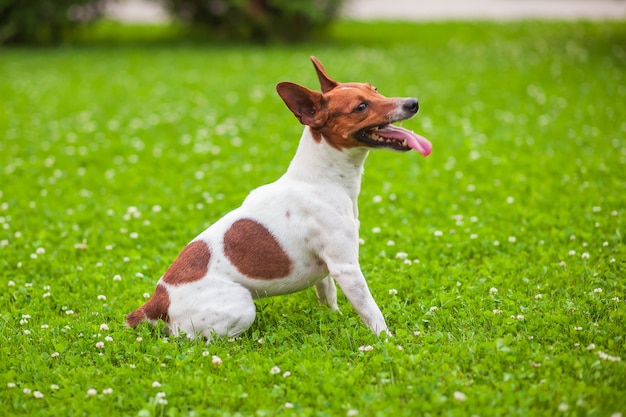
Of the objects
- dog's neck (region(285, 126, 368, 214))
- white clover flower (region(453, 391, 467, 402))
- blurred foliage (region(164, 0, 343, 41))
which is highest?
dog's neck (region(285, 126, 368, 214))

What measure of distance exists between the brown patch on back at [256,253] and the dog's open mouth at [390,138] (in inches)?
41.4

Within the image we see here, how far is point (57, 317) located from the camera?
5.91 meters

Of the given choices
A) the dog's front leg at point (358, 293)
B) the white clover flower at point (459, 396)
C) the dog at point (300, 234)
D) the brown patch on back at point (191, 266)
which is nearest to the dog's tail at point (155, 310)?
the dog at point (300, 234)

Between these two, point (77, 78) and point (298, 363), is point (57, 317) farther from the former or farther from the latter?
point (77, 78)

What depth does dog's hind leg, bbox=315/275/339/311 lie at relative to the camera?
19.5ft

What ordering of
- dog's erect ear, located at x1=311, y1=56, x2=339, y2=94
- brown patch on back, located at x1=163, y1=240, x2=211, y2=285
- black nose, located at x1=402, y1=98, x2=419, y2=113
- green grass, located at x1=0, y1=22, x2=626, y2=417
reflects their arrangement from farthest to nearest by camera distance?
dog's erect ear, located at x1=311, y1=56, x2=339, y2=94 < brown patch on back, located at x1=163, y1=240, x2=211, y2=285 < black nose, located at x1=402, y1=98, x2=419, y2=113 < green grass, located at x1=0, y1=22, x2=626, y2=417

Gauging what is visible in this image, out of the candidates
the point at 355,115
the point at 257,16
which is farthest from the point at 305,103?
the point at 257,16

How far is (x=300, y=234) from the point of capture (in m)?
5.32

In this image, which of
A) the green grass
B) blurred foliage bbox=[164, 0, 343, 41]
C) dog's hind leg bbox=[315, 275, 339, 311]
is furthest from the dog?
blurred foliage bbox=[164, 0, 343, 41]

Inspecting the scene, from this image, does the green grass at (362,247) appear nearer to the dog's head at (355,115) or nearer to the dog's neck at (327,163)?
the dog's neck at (327,163)

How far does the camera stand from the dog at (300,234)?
5.19 metres

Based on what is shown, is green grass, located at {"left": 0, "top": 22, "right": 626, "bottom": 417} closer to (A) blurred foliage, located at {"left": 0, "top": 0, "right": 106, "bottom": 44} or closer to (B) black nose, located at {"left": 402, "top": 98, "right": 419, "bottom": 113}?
(B) black nose, located at {"left": 402, "top": 98, "right": 419, "bottom": 113}

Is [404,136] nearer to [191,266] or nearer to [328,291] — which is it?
[328,291]

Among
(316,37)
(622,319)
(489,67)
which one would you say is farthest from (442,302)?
(316,37)
